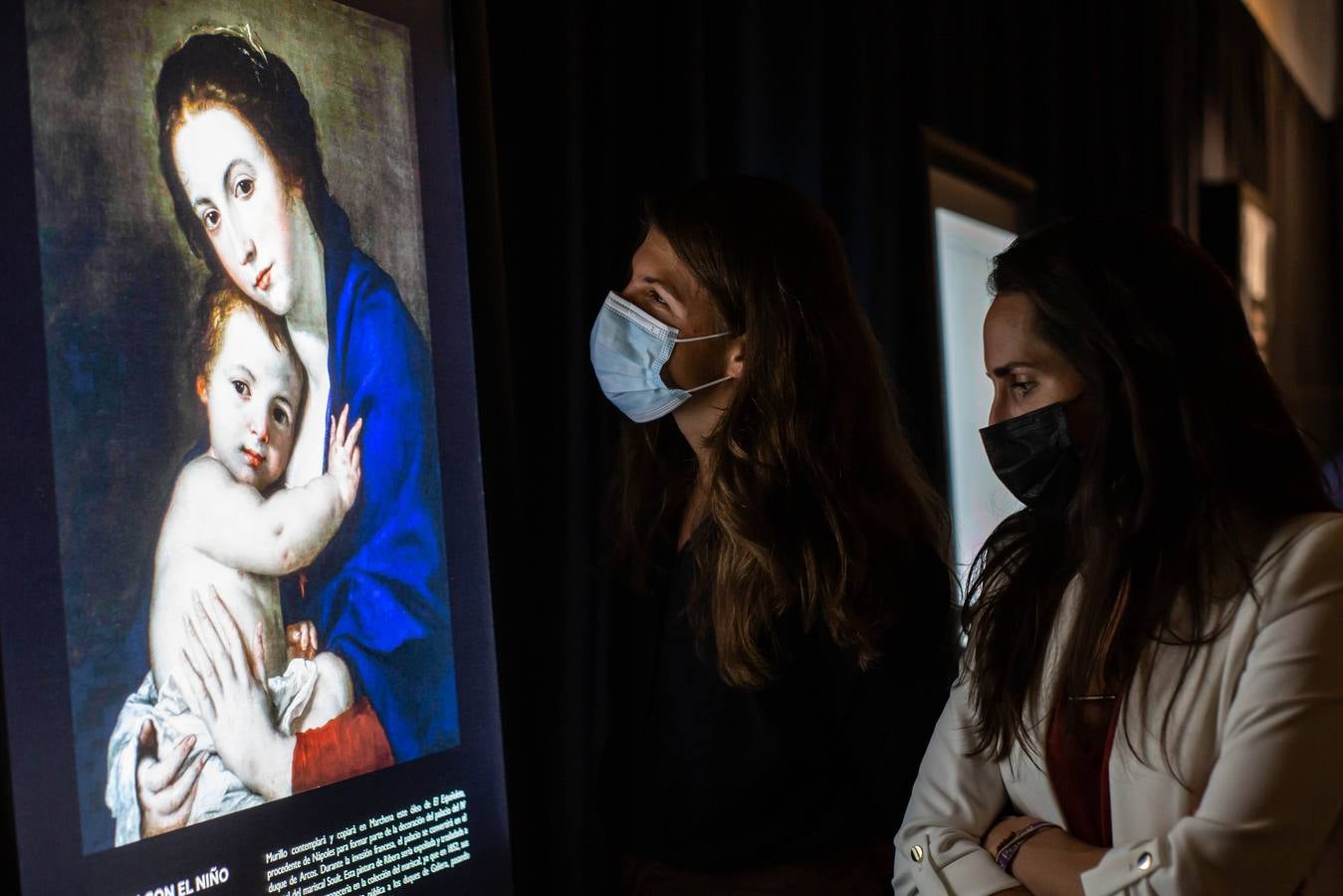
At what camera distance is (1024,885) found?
4.93ft

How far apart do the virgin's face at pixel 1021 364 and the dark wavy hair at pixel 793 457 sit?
277mm

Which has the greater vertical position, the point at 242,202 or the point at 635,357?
the point at 242,202

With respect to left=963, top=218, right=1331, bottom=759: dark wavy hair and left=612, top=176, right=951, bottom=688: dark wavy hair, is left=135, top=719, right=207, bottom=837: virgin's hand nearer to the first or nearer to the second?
left=612, top=176, right=951, bottom=688: dark wavy hair

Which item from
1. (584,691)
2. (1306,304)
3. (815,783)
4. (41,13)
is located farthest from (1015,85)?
(1306,304)

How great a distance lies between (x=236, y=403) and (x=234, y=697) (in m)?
0.36

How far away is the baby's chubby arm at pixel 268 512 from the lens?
4.59 feet

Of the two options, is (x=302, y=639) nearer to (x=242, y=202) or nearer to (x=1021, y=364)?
(x=242, y=202)

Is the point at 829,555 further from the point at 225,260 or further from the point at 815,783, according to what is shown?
the point at 225,260

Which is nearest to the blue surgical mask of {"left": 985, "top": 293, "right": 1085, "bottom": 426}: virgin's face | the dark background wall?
the dark background wall

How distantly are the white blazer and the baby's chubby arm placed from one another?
100cm

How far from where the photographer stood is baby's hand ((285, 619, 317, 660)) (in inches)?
59.6

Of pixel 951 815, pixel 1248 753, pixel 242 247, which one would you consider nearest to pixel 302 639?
pixel 242 247

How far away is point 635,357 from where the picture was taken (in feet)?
6.41

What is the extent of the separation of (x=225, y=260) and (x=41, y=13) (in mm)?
331
